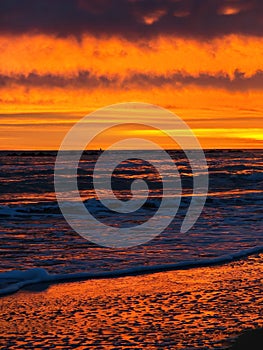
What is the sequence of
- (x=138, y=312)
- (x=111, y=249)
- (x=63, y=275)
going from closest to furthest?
(x=138, y=312) → (x=63, y=275) → (x=111, y=249)

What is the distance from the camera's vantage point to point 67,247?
13383 mm

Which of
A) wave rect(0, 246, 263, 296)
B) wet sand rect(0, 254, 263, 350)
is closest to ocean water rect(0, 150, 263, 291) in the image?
wave rect(0, 246, 263, 296)

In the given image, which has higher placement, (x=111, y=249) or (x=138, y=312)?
(x=111, y=249)

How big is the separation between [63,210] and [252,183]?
63.7ft

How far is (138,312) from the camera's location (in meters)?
7.91

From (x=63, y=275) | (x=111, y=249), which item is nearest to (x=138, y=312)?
(x=63, y=275)

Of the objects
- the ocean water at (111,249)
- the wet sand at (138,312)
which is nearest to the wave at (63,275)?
the ocean water at (111,249)

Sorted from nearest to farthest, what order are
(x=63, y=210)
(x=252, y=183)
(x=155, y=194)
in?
(x=63, y=210), (x=155, y=194), (x=252, y=183)

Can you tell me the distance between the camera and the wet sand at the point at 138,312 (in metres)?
6.72

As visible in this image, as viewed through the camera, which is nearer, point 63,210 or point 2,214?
point 2,214

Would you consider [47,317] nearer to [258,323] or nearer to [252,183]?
[258,323]

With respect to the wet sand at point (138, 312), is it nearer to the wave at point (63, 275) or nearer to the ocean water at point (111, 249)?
the wave at point (63, 275)

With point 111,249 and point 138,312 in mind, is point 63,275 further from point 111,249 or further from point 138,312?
point 111,249

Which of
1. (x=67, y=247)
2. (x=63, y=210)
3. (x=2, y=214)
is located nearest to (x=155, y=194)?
(x=63, y=210)
